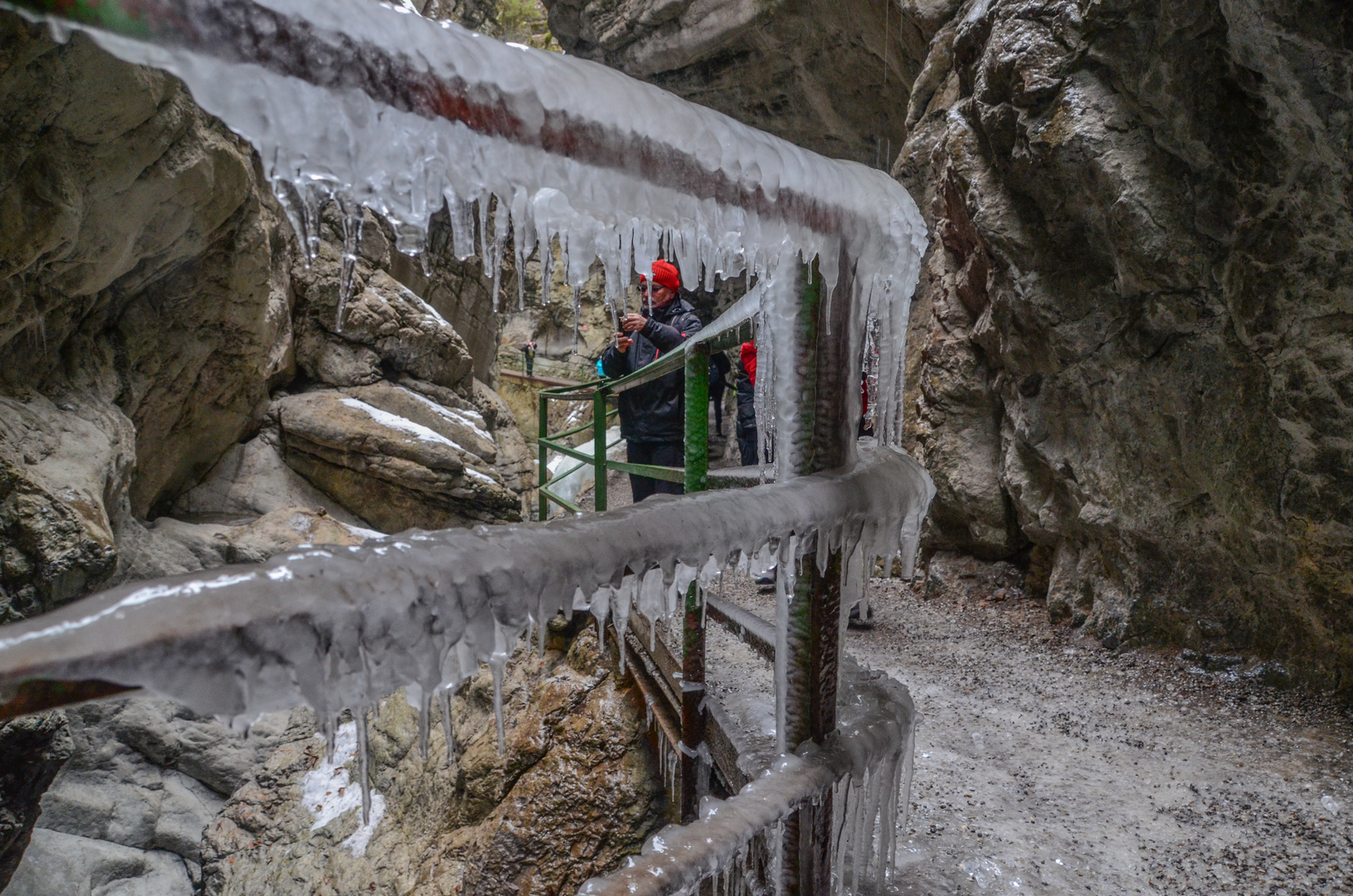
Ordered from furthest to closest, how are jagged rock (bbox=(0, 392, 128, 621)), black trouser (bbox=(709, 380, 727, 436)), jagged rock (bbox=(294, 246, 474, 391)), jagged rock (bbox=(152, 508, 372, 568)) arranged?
jagged rock (bbox=(294, 246, 474, 391)) < jagged rock (bbox=(152, 508, 372, 568)) < black trouser (bbox=(709, 380, 727, 436)) < jagged rock (bbox=(0, 392, 128, 621))

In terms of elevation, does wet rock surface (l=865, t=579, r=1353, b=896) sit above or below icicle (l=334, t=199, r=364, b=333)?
below

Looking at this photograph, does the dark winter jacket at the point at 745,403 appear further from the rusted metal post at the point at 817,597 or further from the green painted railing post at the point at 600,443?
the rusted metal post at the point at 817,597

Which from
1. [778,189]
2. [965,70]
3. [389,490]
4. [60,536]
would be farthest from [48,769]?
[965,70]

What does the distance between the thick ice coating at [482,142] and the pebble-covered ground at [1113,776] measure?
4.36 ft

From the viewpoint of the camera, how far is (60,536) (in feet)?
12.2

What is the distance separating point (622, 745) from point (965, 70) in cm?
435

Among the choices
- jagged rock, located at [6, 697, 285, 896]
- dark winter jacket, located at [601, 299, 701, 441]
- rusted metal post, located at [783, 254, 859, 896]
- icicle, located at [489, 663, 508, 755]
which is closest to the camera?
icicle, located at [489, 663, 508, 755]

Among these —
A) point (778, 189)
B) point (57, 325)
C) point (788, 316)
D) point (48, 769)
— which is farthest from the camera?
point (57, 325)

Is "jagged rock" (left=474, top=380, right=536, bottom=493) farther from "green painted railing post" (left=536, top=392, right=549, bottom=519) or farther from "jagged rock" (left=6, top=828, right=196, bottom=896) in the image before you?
"jagged rock" (left=6, top=828, right=196, bottom=896)

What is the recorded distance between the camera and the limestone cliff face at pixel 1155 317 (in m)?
2.23

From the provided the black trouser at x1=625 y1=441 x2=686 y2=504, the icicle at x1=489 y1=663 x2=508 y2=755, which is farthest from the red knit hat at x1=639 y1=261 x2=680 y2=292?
the icicle at x1=489 y1=663 x2=508 y2=755

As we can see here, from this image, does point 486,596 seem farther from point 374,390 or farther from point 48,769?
point 374,390

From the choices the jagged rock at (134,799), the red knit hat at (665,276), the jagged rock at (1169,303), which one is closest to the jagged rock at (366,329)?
the jagged rock at (134,799)

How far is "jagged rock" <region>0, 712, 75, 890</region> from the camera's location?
339cm
